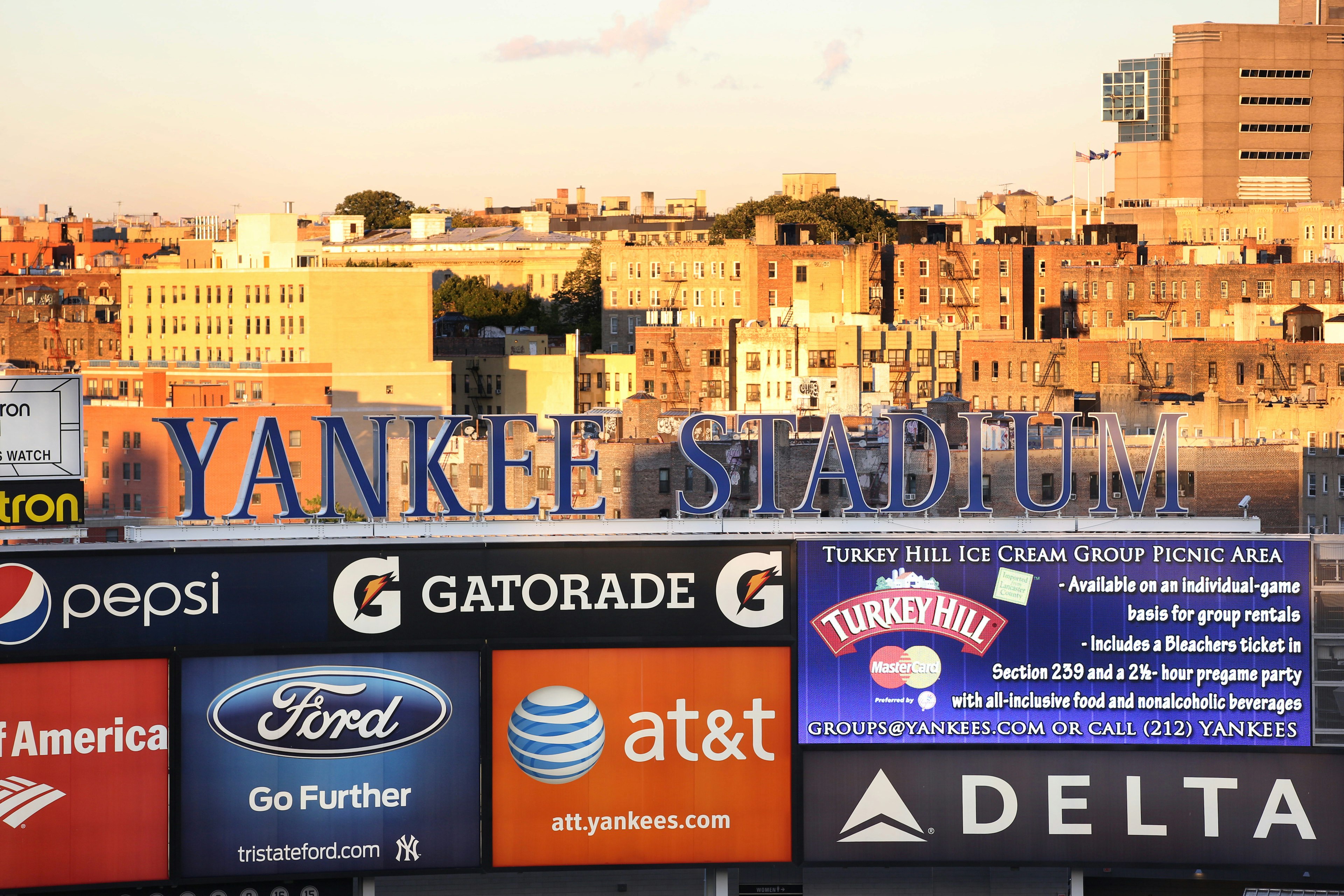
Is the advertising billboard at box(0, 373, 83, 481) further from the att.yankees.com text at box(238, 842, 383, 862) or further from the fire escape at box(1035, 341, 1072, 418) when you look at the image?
the fire escape at box(1035, 341, 1072, 418)

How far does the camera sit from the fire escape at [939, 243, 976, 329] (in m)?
174

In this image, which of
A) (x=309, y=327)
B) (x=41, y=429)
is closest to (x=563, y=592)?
→ (x=41, y=429)

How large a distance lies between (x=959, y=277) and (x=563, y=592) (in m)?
124

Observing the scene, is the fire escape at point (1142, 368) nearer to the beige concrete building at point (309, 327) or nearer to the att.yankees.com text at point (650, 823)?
the beige concrete building at point (309, 327)

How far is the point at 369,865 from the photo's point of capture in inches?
2096

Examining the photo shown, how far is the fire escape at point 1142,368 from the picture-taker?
459ft

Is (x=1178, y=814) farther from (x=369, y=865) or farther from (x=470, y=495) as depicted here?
(x=470, y=495)

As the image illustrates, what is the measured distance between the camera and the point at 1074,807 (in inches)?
2104

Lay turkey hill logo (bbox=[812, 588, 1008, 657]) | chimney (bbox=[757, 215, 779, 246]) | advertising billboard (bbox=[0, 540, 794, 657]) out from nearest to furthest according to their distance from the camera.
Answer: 1. advertising billboard (bbox=[0, 540, 794, 657])
2. turkey hill logo (bbox=[812, 588, 1008, 657])
3. chimney (bbox=[757, 215, 779, 246])

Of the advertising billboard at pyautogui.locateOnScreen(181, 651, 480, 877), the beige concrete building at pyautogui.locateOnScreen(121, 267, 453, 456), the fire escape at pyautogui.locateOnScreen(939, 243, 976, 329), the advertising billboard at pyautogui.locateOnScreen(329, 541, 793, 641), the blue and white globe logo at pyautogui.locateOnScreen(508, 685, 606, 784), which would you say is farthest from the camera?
the fire escape at pyautogui.locateOnScreen(939, 243, 976, 329)

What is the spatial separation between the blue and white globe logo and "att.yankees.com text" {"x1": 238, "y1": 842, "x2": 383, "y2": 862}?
4.01 meters

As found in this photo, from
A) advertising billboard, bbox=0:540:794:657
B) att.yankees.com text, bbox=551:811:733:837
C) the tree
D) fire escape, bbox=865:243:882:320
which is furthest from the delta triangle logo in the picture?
fire escape, bbox=865:243:882:320

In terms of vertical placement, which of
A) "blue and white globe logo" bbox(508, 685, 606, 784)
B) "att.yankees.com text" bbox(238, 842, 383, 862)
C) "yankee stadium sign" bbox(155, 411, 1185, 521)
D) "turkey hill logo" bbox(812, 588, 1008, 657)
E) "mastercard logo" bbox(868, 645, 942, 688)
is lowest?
"att.yankees.com text" bbox(238, 842, 383, 862)

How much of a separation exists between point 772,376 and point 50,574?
9698cm
